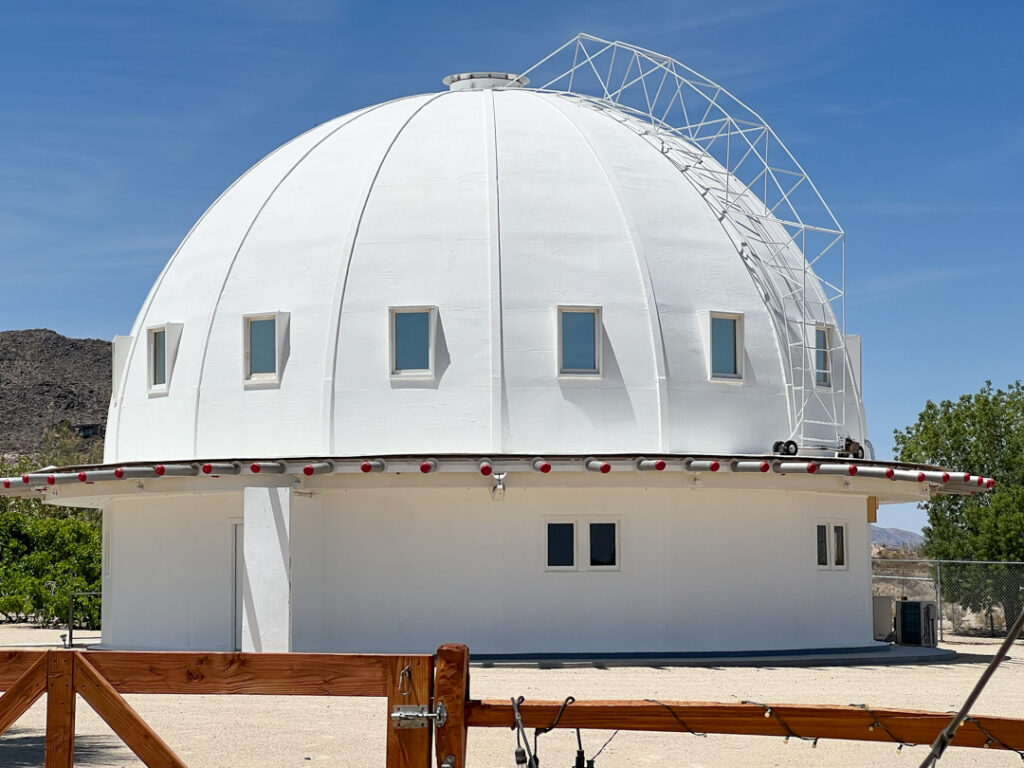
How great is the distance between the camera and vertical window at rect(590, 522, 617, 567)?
2312cm

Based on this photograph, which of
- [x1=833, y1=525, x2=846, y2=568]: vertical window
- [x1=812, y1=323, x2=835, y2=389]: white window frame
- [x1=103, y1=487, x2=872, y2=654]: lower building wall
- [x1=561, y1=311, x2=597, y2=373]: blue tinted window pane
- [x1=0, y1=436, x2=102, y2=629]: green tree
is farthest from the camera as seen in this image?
[x1=0, y1=436, x2=102, y2=629]: green tree

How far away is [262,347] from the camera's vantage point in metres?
24.7

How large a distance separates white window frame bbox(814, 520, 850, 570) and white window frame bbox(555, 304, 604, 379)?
16.3 ft

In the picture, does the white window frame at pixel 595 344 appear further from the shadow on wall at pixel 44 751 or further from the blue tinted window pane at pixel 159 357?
the shadow on wall at pixel 44 751

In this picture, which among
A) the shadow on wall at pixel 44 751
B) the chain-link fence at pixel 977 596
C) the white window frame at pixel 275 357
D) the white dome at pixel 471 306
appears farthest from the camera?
the chain-link fence at pixel 977 596

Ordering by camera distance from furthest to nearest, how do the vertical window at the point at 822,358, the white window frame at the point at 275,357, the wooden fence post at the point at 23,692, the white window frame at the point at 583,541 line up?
the vertical window at the point at 822,358 < the white window frame at the point at 275,357 < the white window frame at the point at 583,541 < the wooden fence post at the point at 23,692

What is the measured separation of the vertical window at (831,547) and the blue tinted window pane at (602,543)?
4.21 metres

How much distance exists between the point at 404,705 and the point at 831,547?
799 inches

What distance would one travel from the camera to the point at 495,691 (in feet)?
56.6

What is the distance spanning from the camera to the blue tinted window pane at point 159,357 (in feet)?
85.7

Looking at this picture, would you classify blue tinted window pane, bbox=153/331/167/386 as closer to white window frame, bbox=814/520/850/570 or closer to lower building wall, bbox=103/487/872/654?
lower building wall, bbox=103/487/872/654

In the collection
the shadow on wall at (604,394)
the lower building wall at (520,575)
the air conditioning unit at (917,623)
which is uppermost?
the shadow on wall at (604,394)

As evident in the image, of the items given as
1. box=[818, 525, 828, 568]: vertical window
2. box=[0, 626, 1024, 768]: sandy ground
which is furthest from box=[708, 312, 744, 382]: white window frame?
box=[0, 626, 1024, 768]: sandy ground

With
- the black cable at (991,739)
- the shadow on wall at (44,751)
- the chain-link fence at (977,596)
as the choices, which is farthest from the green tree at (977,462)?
the black cable at (991,739)
